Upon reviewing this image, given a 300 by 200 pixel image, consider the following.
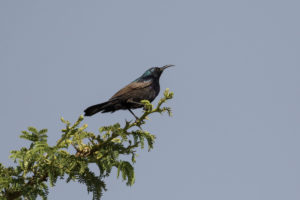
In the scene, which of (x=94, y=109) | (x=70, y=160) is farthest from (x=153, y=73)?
(x=70, y=160)

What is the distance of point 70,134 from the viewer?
439 cm

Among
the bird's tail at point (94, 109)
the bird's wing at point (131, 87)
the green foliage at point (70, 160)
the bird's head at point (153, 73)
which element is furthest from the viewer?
the bird's head at point (153, 73)

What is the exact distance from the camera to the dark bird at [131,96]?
24.8 feet

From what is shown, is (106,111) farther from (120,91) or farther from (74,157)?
(74,157)

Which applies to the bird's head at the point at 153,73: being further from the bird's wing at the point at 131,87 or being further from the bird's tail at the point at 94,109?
the bird's tail at the point at 94,109

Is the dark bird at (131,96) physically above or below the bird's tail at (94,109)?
above

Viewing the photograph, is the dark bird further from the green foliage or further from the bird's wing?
the green foliage

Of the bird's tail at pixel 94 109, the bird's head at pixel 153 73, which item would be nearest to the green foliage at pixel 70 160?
the bird's tail at pixel 94 109

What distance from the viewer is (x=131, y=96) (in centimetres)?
803

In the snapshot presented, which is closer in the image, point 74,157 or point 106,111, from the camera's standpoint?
point 74,157

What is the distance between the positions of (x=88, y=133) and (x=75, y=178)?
0.46m

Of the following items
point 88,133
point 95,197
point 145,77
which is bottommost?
point 95,197

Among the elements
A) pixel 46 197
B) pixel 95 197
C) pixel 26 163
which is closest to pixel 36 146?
pixel 26 163

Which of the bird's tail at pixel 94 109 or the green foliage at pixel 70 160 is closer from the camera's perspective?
the green foliage at pixel 70 160
